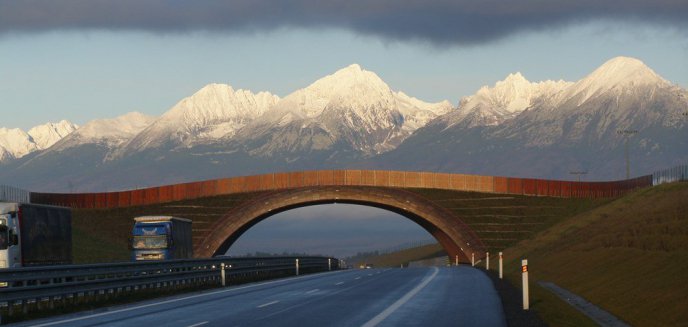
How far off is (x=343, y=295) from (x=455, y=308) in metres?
6.78

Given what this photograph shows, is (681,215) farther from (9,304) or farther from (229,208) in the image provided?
(229,208)

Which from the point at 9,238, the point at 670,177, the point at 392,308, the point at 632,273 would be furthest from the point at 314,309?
the point at 670,177

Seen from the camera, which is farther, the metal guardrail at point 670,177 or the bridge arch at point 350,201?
the bridge arch at point 350,201

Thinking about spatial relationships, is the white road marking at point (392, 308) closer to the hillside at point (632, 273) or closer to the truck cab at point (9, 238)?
the hillside at point (632, 273)

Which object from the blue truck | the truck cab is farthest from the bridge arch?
the truck cab

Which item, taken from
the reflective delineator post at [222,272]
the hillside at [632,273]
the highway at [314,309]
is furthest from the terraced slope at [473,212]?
the highway at [314,309]

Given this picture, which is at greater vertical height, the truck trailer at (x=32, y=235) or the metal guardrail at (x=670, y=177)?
the metal guardrail at (x=670, y=177)

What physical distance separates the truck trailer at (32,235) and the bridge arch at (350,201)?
6213 cm

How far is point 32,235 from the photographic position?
144 feet

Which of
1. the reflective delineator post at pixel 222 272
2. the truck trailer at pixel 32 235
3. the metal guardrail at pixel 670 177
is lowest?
the reflective delineator post at pixel 222 272

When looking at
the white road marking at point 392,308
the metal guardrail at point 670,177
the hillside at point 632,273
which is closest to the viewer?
the white road marking at point 392,308

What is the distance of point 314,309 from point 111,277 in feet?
34.3

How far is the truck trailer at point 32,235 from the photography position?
4103 cm

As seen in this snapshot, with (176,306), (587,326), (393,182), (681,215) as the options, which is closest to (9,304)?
(176,306)
